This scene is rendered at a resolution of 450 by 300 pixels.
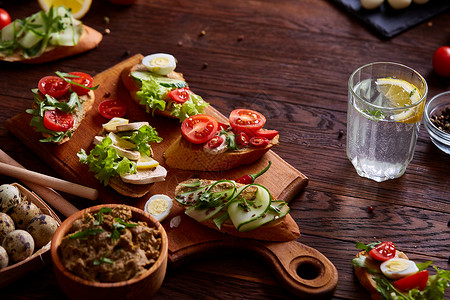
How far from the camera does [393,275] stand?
3.45m

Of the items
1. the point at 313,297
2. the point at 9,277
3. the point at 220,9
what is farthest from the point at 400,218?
the point at 220,9

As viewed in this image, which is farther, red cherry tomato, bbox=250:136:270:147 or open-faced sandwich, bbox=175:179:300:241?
red cherry tomato, bbox=250:136:270:147

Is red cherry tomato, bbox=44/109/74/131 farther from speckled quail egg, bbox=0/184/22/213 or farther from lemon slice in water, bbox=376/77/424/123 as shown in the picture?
lemon slice in water, bbox=376/77/424/123

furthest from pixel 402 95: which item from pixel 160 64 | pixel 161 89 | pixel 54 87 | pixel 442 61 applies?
pixel 54 87

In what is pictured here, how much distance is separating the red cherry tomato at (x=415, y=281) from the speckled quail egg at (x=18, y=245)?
2.19m

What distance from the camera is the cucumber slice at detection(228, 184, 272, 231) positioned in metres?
3.64

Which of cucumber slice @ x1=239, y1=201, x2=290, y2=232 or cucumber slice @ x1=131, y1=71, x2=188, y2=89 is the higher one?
cucumber slice @ x1=131, y1=71, x2=188, y2=89

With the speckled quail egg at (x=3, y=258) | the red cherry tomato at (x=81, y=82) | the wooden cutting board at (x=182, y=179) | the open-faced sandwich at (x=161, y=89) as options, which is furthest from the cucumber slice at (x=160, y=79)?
the speckled quail egg at (x=3, y=258)

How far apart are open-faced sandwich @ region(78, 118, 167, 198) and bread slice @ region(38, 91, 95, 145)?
0.25m

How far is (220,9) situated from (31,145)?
2.50 metres

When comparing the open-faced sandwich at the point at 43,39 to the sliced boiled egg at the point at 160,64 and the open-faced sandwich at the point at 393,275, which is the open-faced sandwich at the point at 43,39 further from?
the open-faced sandwich at the point at 393,275

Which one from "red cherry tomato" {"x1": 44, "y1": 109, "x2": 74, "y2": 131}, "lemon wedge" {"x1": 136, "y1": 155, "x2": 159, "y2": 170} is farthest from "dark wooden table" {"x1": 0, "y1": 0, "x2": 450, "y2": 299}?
"lemon wedge" {"x1": 136, "y1": 155, "x2": 159, "y2": 170}

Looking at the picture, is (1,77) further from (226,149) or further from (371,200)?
(371,200)

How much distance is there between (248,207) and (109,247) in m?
0.94
